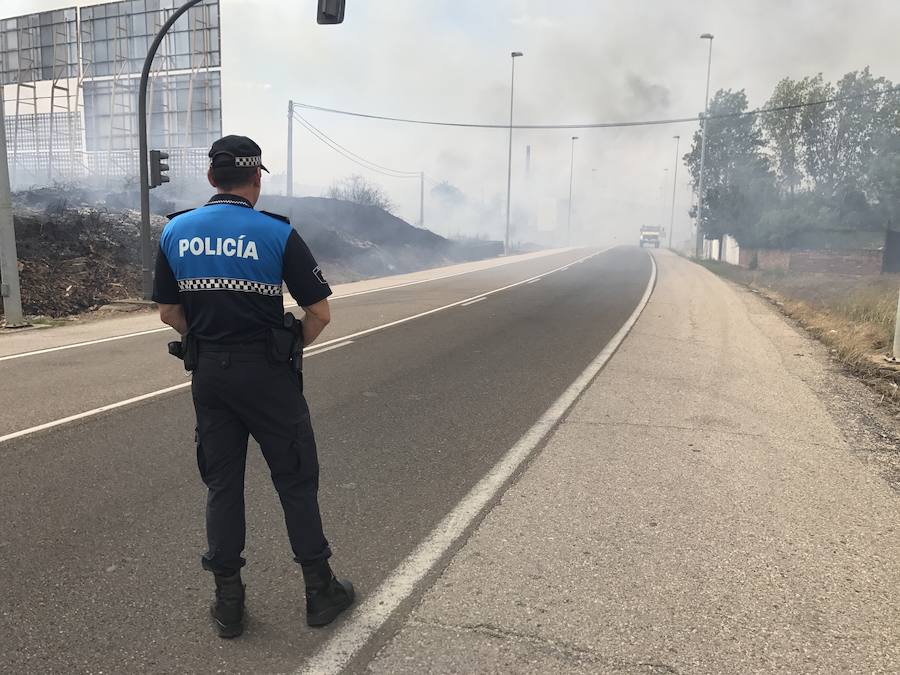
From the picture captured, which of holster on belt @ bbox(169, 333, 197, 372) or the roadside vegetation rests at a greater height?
the roadside vegetation

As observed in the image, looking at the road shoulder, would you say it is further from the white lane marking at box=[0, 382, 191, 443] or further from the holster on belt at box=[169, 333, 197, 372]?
the white lane marking at box=[0, 382, 191, 443]

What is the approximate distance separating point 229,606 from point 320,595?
33 centimetres

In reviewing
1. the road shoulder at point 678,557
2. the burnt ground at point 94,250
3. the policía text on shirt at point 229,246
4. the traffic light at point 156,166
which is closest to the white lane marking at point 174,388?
the policía text on shirt at point 229,246

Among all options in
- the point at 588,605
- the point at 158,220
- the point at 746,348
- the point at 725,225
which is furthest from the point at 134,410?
the point at 725,225

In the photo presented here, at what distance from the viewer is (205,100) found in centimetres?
2772

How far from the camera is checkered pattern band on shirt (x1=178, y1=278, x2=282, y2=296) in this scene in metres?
2.29

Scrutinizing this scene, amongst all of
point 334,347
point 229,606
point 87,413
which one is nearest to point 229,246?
point 229,606

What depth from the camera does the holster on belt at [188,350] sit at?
2.37m

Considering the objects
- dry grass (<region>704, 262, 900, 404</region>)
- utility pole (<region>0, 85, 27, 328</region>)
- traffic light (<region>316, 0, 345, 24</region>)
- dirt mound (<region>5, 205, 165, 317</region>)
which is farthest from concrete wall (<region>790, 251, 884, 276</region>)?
utility pole (<region>0, 85, 27, 328</region>)

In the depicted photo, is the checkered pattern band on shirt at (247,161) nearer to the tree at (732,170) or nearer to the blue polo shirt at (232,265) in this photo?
the blue polo shirt at (232,265)

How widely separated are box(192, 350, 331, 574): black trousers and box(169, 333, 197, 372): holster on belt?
0.03 metres

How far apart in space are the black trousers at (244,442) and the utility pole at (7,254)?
10467 mm

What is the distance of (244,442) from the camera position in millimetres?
2465

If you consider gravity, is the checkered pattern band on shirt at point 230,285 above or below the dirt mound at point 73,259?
above
